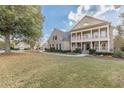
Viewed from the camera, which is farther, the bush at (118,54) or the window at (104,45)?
the window at (104,45)

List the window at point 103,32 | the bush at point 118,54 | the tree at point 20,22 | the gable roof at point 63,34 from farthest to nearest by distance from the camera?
the tree at point 20,22
the gable roof at point 63,34
the window at point 103,32
the bush at point 118,54

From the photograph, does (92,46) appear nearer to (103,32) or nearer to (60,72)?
(103,32)

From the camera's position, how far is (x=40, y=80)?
333 cm

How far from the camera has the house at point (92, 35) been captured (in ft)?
11.7

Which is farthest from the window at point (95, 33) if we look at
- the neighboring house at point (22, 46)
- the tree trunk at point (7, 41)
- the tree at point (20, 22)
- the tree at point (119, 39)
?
the tree trunk at point (7, 41)

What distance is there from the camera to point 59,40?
13.5ft

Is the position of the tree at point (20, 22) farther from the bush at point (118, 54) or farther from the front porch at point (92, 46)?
the bush at point (118, 54)

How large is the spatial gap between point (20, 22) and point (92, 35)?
1694 mm

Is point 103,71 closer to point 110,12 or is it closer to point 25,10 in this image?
point 110,12

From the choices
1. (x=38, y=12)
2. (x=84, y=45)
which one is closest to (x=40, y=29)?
(x=38, y=12)

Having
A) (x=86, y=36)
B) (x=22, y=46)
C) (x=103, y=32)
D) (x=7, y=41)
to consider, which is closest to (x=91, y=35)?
(x=86, y=36)

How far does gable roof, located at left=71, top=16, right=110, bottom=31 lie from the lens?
144 inches
